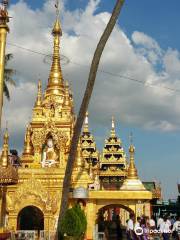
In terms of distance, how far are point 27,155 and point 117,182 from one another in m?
20.3

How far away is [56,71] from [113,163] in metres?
19.6

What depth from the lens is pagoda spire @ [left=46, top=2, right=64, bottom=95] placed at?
34209 millimetres

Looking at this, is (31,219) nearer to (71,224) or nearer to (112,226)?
(112,226)

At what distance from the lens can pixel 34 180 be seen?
87.9 feet

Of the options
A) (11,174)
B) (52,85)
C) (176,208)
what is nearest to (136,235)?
(11,174)

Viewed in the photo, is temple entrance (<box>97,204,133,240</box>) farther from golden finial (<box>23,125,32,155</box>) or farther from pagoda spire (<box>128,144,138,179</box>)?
golden finial (<box>23,125,32,155</box>)

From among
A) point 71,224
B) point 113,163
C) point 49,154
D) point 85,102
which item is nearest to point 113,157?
point 113,163

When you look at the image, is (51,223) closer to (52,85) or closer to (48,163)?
(48,163)

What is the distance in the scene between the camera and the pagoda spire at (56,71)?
34.2m

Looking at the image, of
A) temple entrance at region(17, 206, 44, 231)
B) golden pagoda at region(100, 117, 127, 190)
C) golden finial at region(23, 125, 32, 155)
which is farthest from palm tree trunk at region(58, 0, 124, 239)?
golden pagoda at region(100, 117, 127, 190)

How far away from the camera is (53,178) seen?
28.1 meters

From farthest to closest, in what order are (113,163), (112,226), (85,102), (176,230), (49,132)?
1. (113,163)
2. (49,132)
3. (112,226)
4. (176,230)
5. (85,102)

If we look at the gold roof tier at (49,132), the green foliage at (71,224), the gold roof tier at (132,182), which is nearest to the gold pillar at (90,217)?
the gold roof tier at (132,182)

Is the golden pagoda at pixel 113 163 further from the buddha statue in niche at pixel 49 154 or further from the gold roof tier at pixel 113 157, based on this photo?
the buddha statue in niche at pixel 49 154
